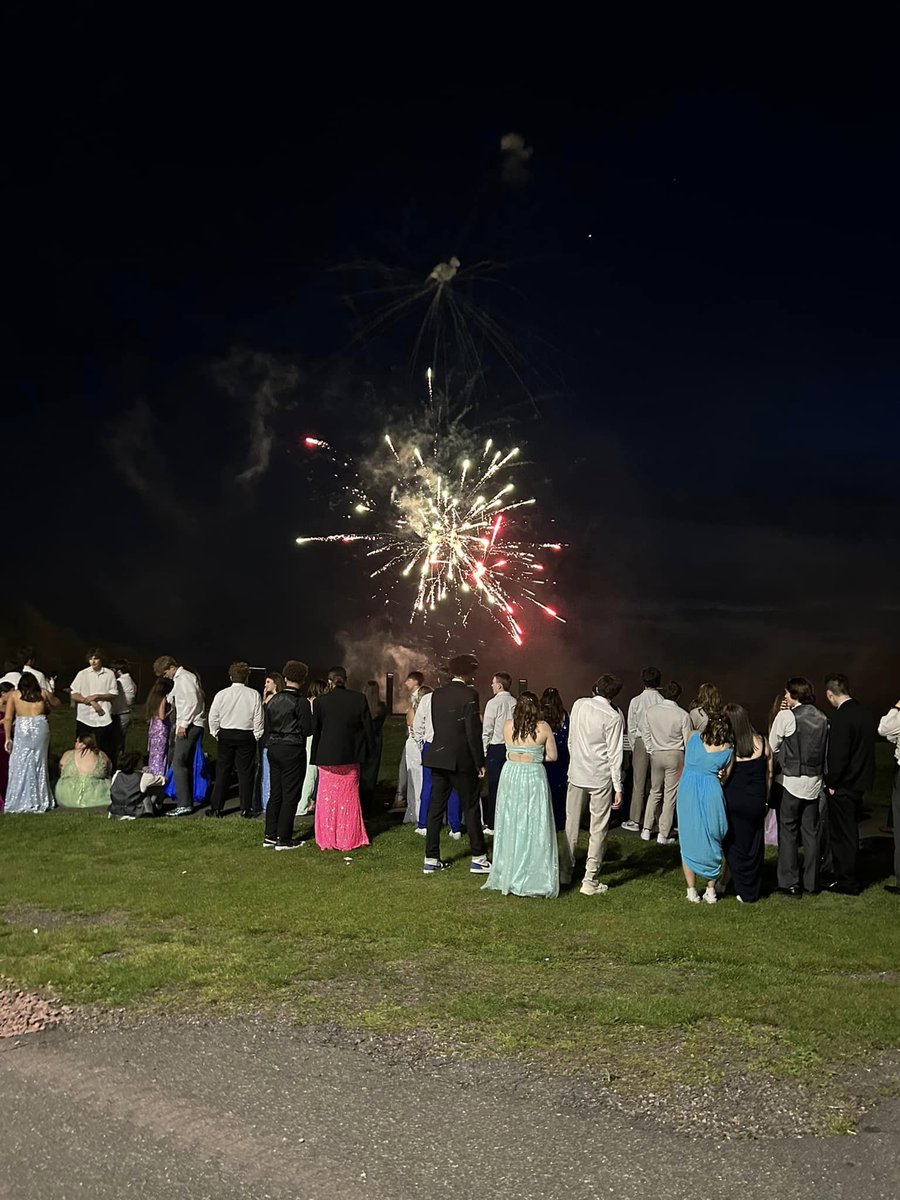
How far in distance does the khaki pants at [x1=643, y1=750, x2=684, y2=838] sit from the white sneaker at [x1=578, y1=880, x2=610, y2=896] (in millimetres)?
2828

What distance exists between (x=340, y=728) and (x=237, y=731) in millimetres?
2598

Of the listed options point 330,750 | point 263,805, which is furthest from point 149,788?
point 330,750

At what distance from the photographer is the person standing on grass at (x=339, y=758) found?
12789mm

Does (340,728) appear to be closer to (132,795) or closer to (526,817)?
(526,817)

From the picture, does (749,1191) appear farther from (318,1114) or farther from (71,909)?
(71,909)

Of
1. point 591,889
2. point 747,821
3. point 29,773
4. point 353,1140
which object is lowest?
point 353,1140

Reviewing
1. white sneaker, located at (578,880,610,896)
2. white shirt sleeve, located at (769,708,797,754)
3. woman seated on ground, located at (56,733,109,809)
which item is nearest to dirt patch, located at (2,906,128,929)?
white sneaker, located at (578,880,610,896)

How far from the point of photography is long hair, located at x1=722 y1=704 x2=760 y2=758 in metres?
10.4

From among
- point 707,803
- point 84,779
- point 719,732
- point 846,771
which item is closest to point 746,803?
point 707,803

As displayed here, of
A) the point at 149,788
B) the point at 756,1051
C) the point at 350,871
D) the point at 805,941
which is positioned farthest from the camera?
the point at 149,788

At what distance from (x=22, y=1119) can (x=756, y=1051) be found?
4.11 metres

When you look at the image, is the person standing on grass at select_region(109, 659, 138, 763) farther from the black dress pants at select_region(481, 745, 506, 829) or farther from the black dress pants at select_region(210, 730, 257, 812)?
the black dress pants at select_region(481, 745, 506, 829)

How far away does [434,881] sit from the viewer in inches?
446

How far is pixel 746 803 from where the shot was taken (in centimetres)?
1044
